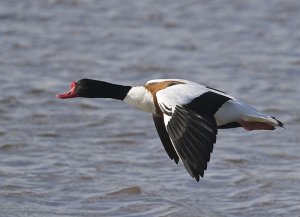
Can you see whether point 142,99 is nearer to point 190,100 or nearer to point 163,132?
point 163,132

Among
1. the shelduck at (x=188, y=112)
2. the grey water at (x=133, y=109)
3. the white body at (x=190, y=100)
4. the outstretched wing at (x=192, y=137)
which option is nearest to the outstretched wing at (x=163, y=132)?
the shelduck at (x=188, y=112)

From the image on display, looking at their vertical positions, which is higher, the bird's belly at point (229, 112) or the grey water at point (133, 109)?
the bird's belly at point (229, 112)

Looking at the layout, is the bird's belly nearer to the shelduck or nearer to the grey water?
the shelduck

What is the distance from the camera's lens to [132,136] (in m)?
9.44

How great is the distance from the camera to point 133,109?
10.2m

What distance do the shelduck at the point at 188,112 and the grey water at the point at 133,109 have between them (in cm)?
91

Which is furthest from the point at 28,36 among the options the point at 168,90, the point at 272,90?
the point at 168,90

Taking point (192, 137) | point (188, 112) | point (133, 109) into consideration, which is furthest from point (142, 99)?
point (133, 109)

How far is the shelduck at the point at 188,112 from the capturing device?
6074 mm

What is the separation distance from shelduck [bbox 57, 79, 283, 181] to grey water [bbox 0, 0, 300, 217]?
912mm

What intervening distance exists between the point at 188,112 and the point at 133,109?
13.2ft

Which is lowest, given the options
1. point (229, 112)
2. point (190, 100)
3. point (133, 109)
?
point (133, 109)

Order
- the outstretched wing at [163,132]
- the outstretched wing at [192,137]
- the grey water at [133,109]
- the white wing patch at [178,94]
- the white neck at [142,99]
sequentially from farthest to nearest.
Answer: the grey water at [133,109] < the outstretched wing at [163,132] < the white neck at [142,99] < the white wing patch at [178,94] < the outstretched wing at [192,137]

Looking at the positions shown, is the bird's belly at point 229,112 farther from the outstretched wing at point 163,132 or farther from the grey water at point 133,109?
the grey water at point 133,109
